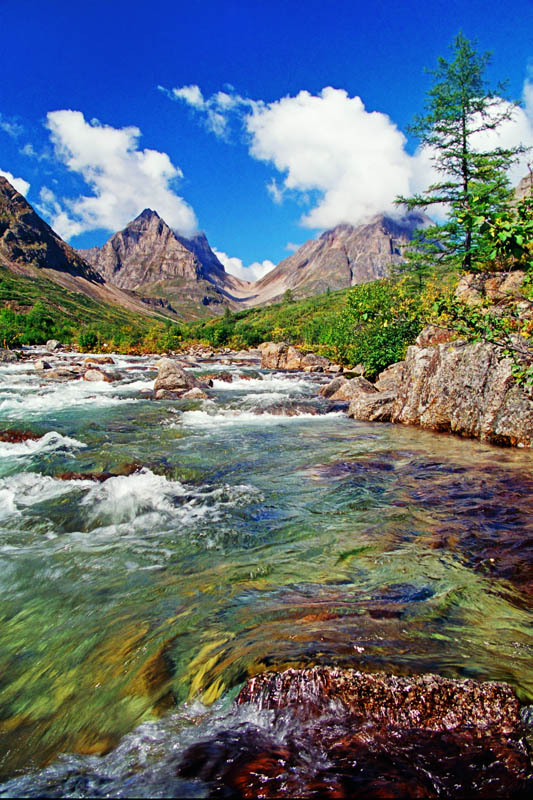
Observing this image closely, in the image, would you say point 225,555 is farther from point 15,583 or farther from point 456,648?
point 456,648

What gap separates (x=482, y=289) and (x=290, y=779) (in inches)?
817

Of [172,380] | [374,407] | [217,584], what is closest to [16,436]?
[217,584]

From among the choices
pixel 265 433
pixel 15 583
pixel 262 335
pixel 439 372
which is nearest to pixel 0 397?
A: pixel 265 433

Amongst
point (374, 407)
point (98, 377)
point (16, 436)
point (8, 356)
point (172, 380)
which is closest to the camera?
point (16, 436)

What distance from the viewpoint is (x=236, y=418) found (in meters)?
16.4

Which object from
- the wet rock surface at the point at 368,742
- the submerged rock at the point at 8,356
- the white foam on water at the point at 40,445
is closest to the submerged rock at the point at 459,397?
the wet rock surface at the point at 368,742

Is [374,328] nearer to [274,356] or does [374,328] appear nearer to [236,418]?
[236,418]

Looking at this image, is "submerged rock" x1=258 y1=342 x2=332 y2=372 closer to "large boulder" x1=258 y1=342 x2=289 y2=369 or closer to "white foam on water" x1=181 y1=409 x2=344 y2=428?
"large boulder" x1=258 y1=342 x2=289 y2=369

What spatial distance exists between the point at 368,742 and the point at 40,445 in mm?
11114

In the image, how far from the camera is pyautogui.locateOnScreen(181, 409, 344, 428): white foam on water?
50.3ft

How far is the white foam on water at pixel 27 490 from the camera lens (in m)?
7.30

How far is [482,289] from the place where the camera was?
18.9 m

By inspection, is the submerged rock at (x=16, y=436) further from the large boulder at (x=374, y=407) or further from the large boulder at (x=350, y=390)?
the large boulder at (x=350, y=390)

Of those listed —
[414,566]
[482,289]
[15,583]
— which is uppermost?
[482,289]
